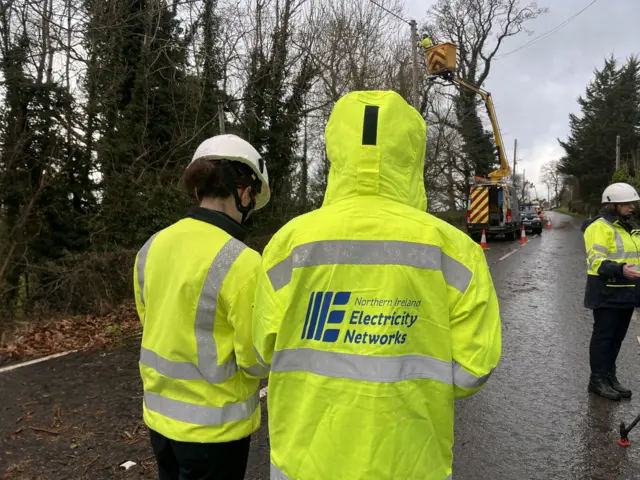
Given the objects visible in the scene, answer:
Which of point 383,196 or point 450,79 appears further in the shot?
point 450,79

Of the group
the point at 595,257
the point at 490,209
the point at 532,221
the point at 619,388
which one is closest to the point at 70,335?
the point at 595,257

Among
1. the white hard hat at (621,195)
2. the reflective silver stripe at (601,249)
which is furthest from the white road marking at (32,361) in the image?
the white hard hat at (621,195)

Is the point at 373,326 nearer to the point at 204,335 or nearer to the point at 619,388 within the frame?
the point at 204,335

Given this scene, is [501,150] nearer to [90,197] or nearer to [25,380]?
[90,197]

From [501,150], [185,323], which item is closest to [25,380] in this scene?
[185,323]

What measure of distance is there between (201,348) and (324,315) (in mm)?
579

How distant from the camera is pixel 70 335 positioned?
7.17 metres

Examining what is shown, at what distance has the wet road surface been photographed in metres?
3.42

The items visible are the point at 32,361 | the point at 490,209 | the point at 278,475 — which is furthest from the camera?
the point at 490,209

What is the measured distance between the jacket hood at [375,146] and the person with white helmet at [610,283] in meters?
3.62

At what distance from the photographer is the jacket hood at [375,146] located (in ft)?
5.12

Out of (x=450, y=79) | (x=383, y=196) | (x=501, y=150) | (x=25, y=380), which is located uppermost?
(x=450, y=79)

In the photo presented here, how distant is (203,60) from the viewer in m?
13.8

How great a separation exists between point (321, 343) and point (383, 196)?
53cm
